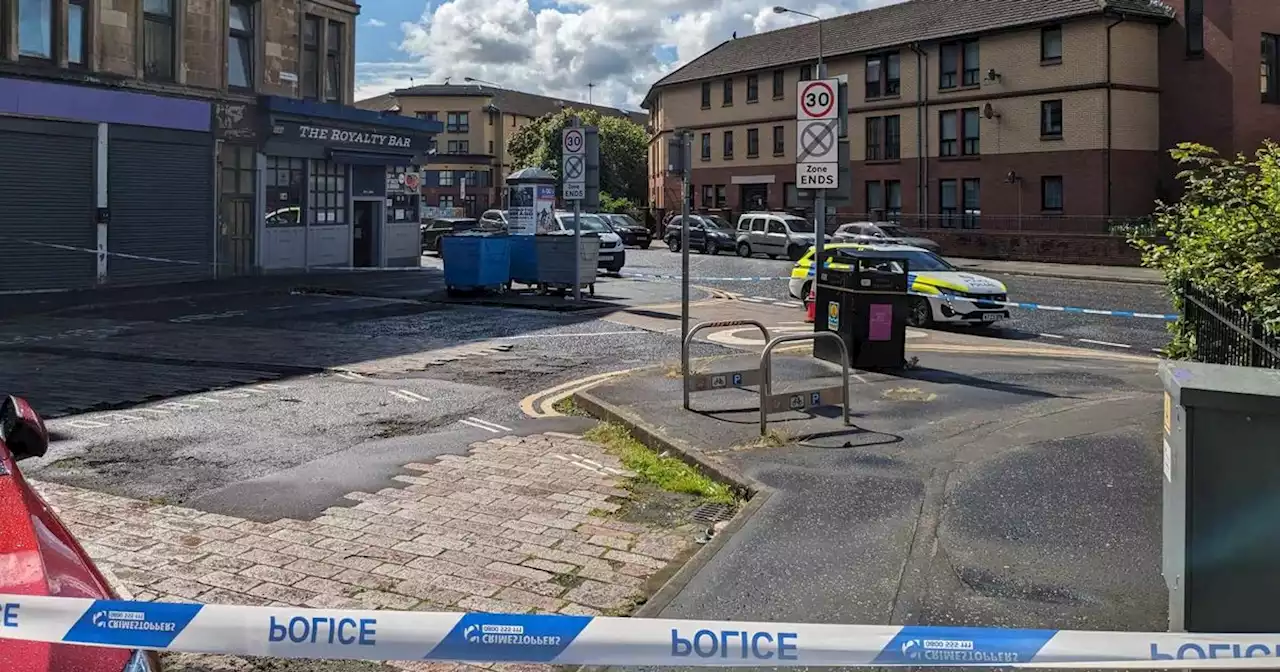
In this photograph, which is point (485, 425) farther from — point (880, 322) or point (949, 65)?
point (949, 65)

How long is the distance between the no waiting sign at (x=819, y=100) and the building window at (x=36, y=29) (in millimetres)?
18365

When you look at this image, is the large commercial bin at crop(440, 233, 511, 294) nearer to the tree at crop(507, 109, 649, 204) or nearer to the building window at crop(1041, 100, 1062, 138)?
the building window at crop(1041, 100, 1062, 138)

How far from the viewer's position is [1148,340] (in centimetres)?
1716

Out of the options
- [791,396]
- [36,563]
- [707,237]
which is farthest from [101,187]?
[707,237]

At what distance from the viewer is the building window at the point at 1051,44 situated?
140 ft

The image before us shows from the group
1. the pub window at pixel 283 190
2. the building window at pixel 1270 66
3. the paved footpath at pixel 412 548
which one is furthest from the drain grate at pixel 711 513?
the building window at pixel 1270 66

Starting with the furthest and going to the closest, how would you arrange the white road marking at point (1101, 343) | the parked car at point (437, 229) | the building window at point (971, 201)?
the building window at point (971, 201)
the parked car at point (437, 229)
the white road marking at point (1101, 343)

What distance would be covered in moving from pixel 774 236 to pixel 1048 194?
439 inches

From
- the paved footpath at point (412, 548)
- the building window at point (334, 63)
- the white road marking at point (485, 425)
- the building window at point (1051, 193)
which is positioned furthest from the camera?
the building window at point (1051, 193)

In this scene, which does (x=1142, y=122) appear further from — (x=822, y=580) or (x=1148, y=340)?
(x=822, y=580)

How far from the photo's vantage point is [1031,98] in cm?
4362

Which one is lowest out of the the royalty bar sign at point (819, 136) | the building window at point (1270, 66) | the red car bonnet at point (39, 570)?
the red car bonnet at point (39, 570)

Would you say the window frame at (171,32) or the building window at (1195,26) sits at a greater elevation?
the building window at (1195,26)

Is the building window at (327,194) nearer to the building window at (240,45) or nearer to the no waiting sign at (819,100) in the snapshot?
the building window at (240,45)
